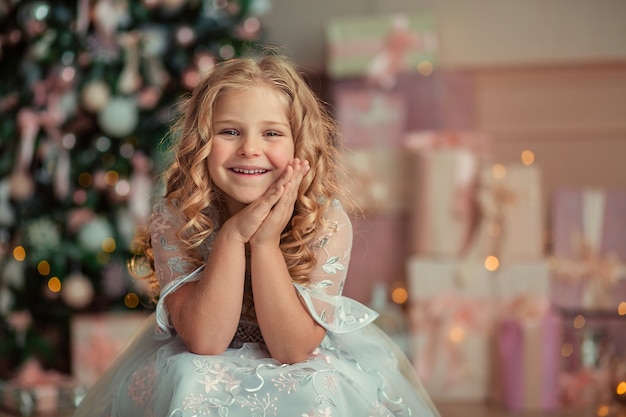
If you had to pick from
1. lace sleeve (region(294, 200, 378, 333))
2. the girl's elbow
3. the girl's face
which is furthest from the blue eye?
the girl's elbow

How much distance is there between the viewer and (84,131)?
3.32 meters

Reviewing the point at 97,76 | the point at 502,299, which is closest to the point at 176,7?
the point at 97,76

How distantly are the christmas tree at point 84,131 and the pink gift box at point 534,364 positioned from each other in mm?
1456

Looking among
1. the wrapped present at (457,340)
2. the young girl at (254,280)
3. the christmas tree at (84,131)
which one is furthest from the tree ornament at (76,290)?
the young girl at (254,280)

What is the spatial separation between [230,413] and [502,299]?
1979 mm

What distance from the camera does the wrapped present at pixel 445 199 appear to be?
10.4ft

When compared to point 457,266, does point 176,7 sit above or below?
above

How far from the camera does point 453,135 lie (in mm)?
3277

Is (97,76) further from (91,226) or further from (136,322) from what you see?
(136,322)

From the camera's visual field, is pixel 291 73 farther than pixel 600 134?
No

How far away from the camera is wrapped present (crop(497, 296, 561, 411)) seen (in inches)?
116

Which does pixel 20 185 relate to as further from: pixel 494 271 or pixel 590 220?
pixel 590 220

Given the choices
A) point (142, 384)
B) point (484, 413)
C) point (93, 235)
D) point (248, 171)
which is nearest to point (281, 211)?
point (248, 171)

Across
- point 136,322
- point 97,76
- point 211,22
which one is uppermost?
point 211,22
